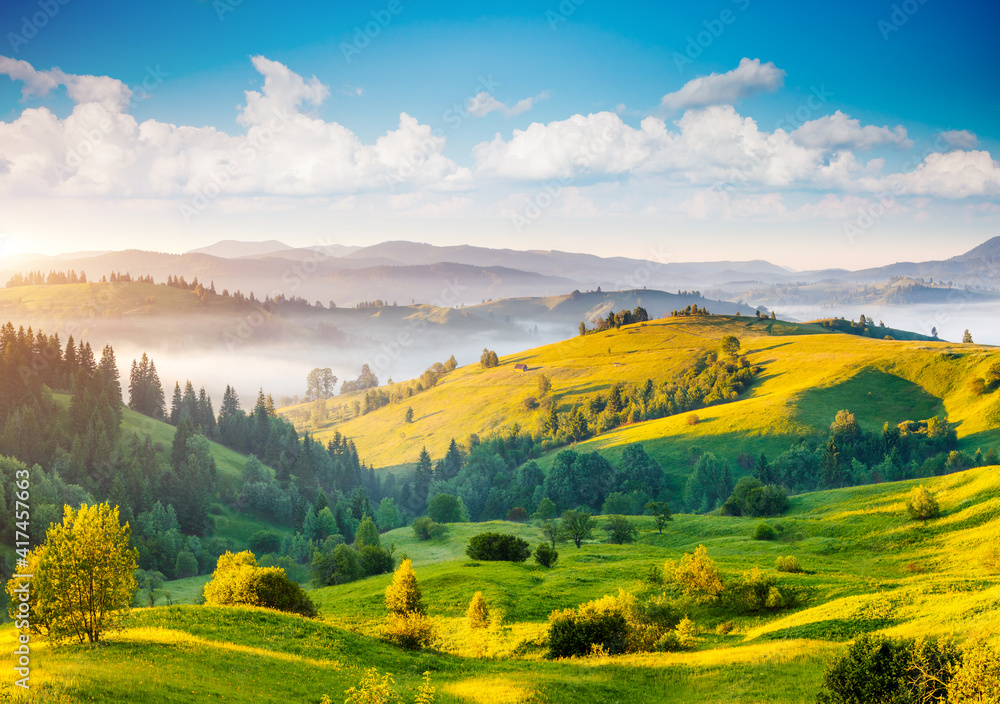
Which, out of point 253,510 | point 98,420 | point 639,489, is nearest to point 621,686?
point 639,489

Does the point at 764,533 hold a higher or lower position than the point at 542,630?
lower

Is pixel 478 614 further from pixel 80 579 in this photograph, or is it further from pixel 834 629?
pixel 80 579

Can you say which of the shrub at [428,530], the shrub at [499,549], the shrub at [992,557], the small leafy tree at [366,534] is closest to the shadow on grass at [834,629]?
the shrub at [992,557]

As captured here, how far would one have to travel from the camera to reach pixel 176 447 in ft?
516

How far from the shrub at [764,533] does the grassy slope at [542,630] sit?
575 centimetres

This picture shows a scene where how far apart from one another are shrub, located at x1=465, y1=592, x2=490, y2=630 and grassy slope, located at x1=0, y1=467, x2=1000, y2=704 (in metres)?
1.91

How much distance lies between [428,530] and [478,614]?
6876 cm

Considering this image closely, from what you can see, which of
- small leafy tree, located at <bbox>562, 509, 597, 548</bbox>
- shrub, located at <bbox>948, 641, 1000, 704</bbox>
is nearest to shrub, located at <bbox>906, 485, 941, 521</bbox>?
small leafy tree, located at <bbox>562, 509, 597, 548</bbox>

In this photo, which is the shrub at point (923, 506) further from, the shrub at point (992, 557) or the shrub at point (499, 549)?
the shrub at point (499, 549)

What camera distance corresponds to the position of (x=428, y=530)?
124 m

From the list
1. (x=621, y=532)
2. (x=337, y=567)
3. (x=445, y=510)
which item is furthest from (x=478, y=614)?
(x=445, y=510)

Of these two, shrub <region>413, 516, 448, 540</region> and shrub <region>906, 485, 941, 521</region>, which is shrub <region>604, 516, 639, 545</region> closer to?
shrub <region>413, 516, 448, 540</region>

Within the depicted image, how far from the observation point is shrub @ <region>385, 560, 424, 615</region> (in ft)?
175

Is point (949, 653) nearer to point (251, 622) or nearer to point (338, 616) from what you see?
Result: point (251, 622)
